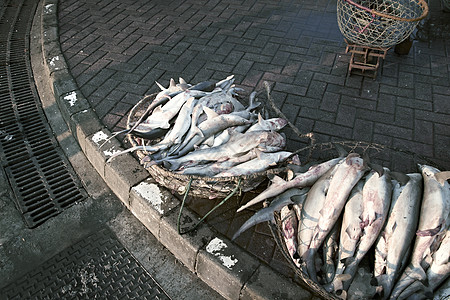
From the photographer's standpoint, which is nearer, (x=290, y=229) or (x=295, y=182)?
(x=290, y=229)

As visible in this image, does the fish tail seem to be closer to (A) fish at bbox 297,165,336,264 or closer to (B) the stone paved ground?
(A) fish at bbox 297,165,336,264

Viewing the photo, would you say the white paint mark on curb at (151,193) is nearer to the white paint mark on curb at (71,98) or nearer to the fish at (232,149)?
the fish at (232,149)

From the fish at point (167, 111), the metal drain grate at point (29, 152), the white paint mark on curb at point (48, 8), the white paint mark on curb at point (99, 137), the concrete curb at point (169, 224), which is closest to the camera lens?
the concrete curb at point (169, 224)

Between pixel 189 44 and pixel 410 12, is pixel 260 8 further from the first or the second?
pixel 410 12

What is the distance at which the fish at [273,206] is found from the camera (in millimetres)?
2881

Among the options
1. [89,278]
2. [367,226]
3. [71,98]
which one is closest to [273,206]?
[367,226]

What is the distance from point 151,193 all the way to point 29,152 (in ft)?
6.95

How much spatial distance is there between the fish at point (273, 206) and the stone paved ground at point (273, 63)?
0.50 metres

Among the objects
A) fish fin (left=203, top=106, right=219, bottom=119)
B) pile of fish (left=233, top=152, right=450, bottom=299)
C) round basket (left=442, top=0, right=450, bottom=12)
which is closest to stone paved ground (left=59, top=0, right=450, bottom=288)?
round basket (left=442, top=0, right=450, bottom=12)

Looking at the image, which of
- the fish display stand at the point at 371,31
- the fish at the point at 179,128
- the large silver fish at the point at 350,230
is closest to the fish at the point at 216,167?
the fish at the point at 179,128

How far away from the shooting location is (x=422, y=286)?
2.48m

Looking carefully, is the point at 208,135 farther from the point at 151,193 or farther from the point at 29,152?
the point at 29,152

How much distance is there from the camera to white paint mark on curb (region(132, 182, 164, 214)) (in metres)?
3.61

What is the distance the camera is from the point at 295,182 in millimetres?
3041
